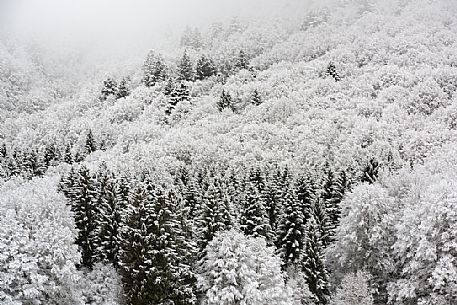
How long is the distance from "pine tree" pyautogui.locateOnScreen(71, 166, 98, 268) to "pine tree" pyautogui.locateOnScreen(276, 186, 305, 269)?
729 inches

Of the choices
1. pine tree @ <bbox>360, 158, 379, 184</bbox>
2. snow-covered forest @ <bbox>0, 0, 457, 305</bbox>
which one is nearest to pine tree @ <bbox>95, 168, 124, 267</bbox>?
snow-covered forest @ <bbox>0, 0, 457, 305</bbox>

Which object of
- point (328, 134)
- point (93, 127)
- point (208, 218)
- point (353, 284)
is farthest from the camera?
point (93, 127)

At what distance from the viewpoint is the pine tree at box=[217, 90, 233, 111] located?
338ft

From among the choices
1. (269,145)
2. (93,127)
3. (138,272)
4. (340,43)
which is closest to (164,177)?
(269,145)

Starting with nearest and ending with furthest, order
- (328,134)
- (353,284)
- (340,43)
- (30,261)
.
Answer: (30,261)
(353,284)
(328,134)
(340,43)

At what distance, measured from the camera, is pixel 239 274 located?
121 feet

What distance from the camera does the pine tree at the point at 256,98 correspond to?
103 m

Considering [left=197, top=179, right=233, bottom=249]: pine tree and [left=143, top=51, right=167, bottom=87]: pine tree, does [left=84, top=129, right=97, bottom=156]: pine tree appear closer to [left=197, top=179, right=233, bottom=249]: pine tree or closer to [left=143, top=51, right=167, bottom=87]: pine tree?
[left=143, top=51, right=167, bottom=87]: pine tree

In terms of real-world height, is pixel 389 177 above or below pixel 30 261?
below

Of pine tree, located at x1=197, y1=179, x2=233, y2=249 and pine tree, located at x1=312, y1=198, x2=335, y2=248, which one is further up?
pine tree, located at x1=197, y1=179, x2=233, y2=249

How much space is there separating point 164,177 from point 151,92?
5498 cm

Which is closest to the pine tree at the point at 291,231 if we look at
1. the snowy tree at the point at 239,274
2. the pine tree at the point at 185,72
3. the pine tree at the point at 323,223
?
the pine tree at the point at 323,223

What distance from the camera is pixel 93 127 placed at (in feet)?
354

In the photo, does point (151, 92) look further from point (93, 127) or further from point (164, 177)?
point (164, 177)
